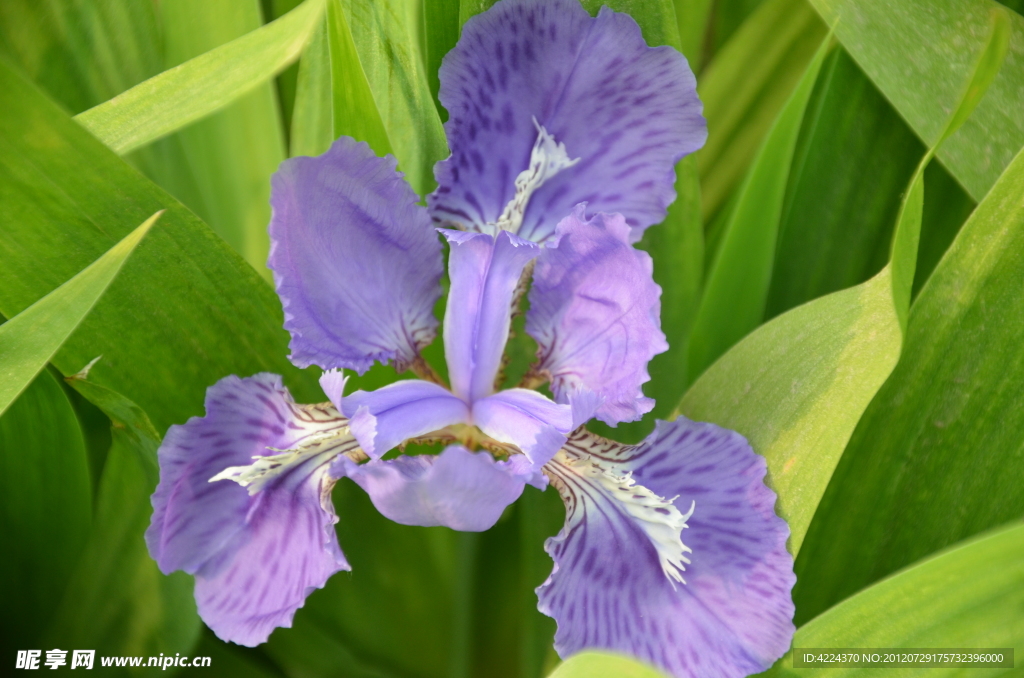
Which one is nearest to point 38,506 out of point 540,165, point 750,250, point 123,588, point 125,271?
point 123,588

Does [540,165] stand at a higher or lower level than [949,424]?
higher

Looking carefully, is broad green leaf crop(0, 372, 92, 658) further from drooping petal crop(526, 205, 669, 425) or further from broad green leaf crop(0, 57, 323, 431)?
drooping petal crop(526, 205, 669, 425)

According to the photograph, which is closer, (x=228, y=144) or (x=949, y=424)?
(x=949, y=424)

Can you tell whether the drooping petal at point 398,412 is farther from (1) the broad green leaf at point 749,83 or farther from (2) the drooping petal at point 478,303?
(1) the broad green leaf at point 749,83

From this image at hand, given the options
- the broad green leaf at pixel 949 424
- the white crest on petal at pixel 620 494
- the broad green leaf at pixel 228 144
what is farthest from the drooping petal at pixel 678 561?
the broad green leaf at pixel 228 144

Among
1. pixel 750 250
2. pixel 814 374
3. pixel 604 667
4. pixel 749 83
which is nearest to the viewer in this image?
pixel 604 667

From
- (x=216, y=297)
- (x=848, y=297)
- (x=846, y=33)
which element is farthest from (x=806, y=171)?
(x=216, y=297)

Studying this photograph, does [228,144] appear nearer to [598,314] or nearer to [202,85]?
[202,85]
